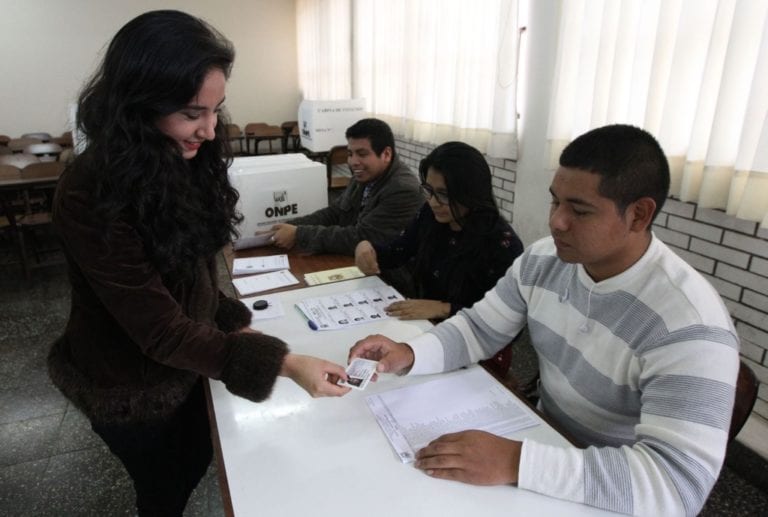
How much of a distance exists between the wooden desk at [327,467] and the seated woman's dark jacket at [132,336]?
0.11 m

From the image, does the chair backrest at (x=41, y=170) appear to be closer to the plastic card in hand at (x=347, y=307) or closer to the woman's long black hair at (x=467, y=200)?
the plastic card in hand at (x=347, y=307)

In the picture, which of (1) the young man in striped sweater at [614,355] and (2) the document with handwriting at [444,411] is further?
(2) the document with handwriting at [444,411]

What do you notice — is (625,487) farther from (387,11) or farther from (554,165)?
(387,11)

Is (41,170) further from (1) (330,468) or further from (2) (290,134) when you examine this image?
(2) (290,134)

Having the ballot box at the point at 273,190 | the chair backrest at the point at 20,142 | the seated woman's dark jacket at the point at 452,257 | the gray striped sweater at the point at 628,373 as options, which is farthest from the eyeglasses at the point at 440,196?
the chair backrest at the point at 20,142

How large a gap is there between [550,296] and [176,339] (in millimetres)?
856

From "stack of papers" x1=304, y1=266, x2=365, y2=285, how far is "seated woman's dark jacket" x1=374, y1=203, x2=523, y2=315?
0.14m

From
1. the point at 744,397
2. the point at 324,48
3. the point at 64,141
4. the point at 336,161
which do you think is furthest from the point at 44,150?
the point at 744,397

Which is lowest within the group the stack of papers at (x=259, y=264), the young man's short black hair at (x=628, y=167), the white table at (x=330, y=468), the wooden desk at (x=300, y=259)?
the wooden desk at (x=300, y=259)

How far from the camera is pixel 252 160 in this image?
262 centimetres

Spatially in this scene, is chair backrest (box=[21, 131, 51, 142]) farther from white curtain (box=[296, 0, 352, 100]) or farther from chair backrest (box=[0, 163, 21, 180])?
white curtain (box=[296, 0, 352, 100])

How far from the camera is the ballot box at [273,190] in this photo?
232 cm

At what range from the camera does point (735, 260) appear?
68.6 inches

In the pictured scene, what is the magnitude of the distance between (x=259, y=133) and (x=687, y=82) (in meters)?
7.36
